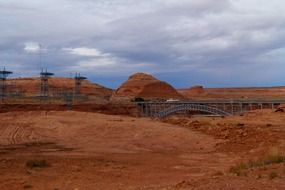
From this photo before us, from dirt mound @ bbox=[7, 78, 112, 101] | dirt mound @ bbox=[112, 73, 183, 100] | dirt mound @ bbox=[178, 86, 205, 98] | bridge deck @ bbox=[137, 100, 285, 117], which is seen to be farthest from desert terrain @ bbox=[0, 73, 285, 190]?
dirt mound @ bbox=[178, 86, 205, 98]

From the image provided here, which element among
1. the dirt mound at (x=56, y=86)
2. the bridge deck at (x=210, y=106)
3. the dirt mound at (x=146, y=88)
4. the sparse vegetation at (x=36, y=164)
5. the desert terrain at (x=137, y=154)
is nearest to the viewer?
the desert terrain at (x=137, y=154)

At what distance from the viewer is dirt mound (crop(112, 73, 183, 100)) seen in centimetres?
13175

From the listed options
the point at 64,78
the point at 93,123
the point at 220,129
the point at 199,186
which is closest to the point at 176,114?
the point at 93,123

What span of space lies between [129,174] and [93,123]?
25882 mm

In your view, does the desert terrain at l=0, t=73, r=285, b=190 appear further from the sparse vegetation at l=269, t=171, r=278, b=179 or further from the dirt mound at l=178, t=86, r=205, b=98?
the dirt mound at l=178, t=86, r=205, b=98

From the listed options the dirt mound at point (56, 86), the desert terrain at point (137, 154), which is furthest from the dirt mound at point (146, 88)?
the desert terrain at point (137, 154)

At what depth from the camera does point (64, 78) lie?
17825 centimetres

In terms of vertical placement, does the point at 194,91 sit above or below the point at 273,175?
above

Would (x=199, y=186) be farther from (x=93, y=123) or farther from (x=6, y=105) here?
(x=6, y=105)

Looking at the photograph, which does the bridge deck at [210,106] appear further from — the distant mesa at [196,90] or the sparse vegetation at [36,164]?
the distant mesa at [196,90]

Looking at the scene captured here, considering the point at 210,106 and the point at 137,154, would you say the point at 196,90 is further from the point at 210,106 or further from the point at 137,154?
the point at 137,154

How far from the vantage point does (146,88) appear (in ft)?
438

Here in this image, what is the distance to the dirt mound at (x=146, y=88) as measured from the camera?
132 metres

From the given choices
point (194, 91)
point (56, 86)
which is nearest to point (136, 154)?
point (56, 86)
